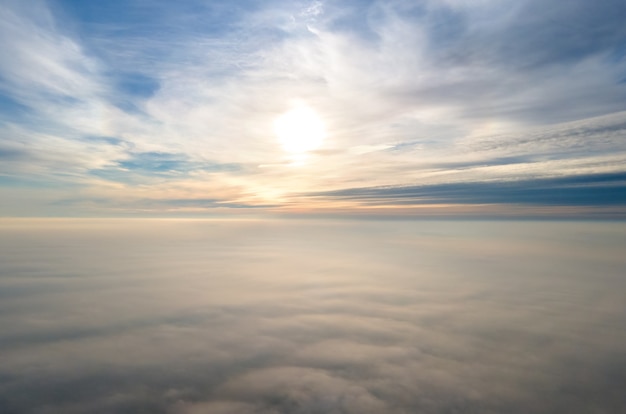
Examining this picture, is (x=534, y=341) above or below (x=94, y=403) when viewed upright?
below

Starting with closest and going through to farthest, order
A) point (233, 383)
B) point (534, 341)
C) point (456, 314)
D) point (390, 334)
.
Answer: point (233, 383), point (534, 341), point (390, 334), point (456, 314)

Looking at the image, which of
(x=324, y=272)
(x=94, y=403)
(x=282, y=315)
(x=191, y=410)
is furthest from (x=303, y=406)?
(x=324, y=272)

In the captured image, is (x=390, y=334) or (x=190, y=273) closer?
(x=390, y=334)

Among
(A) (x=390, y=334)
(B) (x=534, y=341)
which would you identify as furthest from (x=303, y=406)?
(B) (x=534, y=341)

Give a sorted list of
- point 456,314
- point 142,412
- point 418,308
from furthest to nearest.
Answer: point 418,308, point 456,314, point 142,412

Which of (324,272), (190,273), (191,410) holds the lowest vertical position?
(324,272)

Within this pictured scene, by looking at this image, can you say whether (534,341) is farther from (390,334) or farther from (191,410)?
(191,410)

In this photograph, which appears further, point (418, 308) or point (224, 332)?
point (418, 308)

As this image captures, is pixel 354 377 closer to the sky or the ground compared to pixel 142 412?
closer to the ground

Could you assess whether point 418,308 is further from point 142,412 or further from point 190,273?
point 190,273

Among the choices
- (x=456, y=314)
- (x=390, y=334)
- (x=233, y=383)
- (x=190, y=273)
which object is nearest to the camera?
(x=233, y=383)
